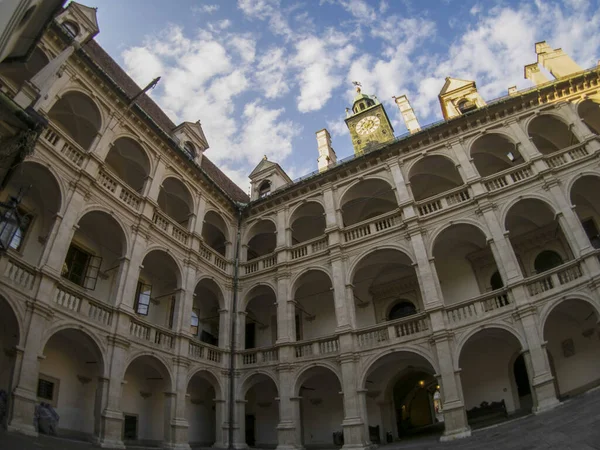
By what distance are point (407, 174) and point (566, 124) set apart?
6.79 m

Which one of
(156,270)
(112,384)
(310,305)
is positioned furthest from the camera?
(310,305)

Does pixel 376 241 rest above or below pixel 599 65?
below

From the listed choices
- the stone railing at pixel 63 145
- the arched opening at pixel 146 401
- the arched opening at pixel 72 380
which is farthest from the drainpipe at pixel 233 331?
the stone railing at pixel 63 145

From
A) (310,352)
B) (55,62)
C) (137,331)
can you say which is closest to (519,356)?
(310,352)

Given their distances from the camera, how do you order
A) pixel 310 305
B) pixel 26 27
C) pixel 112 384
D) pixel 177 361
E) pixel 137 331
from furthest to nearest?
pixel 310 305 → pixel 177 361 → pixel 137 331 → pixel 112 384 → pixel 26 27

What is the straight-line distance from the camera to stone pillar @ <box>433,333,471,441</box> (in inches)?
537

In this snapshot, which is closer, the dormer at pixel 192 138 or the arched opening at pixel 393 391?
the arched opening at pixel 393 391

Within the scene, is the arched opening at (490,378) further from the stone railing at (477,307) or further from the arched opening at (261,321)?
the arched opening at (261,321)

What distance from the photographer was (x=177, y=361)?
16.2 metres

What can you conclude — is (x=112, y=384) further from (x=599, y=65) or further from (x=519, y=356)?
(x=599, y=65)

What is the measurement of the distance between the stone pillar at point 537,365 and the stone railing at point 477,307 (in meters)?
0.88

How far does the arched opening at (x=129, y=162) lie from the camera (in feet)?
60.3

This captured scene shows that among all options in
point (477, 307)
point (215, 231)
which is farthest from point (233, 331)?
point (477, 307)

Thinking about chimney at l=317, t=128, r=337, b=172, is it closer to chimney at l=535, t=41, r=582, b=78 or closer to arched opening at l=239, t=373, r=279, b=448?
chimney at l=535, t=41, r=582, b=78
